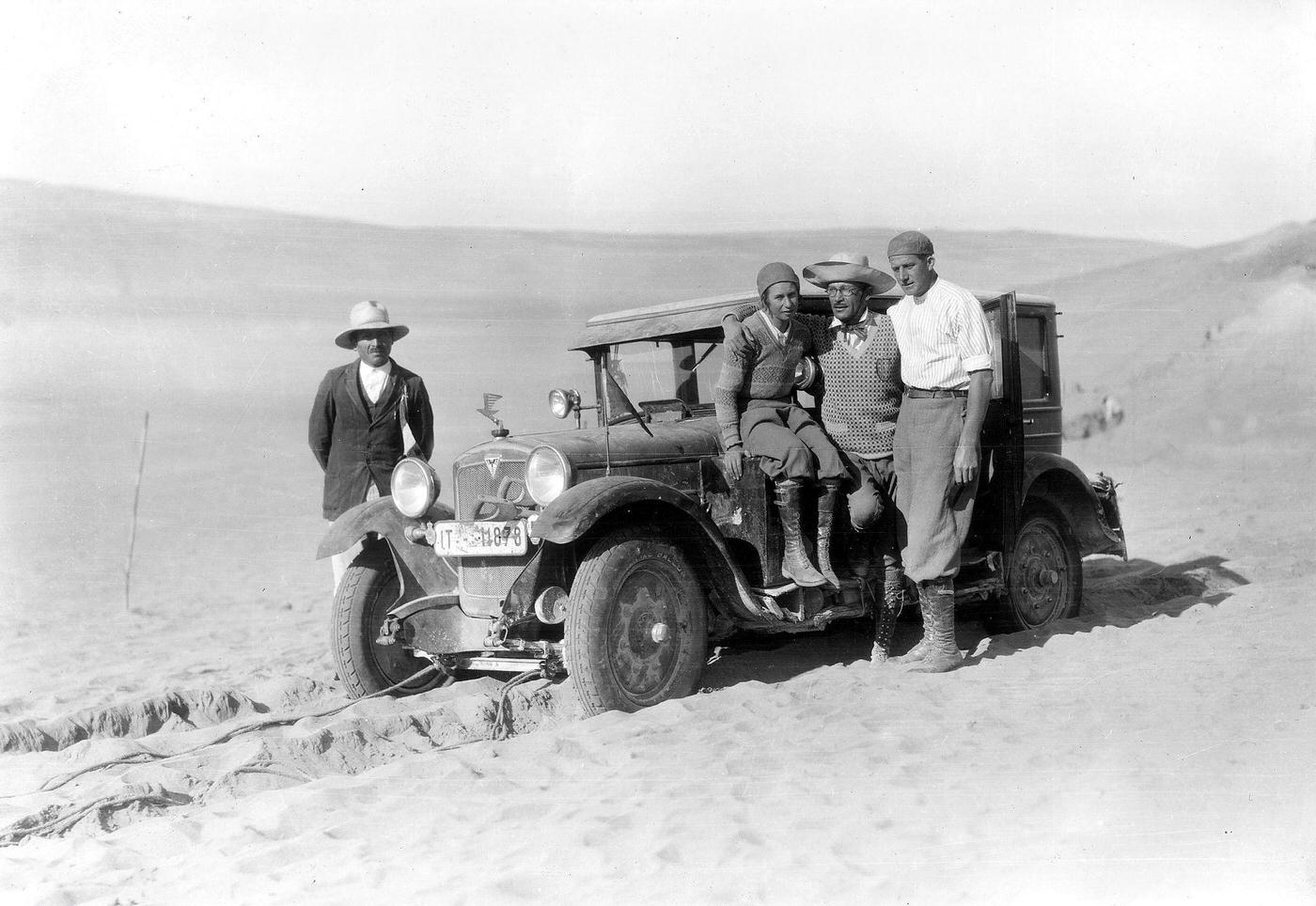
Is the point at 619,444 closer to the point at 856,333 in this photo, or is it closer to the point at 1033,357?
the point at 856,333

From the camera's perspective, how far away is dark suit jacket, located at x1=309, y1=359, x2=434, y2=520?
6305mm

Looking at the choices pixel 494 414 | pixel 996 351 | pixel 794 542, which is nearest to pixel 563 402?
pixel 494 414

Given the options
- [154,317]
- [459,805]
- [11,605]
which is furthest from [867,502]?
[154,317]

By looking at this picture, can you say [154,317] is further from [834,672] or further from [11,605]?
[834,672]

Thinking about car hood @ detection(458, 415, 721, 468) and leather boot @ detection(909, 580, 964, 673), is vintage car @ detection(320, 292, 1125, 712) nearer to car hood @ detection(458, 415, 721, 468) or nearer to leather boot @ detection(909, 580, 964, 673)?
car hood @ detection(458, 415, 721, 468)

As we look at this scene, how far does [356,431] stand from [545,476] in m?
1.87

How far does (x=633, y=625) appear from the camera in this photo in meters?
4.77

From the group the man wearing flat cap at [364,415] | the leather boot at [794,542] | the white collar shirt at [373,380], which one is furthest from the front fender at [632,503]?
the white collar shirt at [373,380]

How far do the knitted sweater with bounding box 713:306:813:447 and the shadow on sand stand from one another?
135 centimetres

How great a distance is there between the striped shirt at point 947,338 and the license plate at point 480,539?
2.08m

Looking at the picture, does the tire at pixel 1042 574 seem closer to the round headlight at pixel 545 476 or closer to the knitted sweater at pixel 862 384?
the knitted sweater at pixel 862 384

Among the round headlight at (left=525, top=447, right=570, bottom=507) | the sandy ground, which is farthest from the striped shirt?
the round headlight at (left=525, top=447, right=570, bottom=507)

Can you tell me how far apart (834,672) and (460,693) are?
1866 mm

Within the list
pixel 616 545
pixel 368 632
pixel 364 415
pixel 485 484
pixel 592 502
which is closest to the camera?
pixel 592 502
